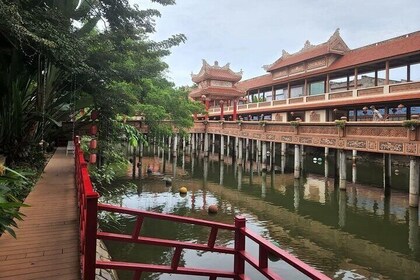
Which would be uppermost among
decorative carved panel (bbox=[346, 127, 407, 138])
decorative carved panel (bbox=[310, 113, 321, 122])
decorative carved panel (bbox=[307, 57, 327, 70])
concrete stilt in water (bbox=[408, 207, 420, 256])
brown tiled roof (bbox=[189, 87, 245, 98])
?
decorative carved panel (bbox=[307, 57, 327, 70])

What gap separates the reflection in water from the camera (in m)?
7.77

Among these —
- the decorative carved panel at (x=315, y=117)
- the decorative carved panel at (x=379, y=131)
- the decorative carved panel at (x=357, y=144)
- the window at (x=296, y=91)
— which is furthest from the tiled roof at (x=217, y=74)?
the decorative carved panel at (x=357, y=144)

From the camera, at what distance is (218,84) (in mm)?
39969

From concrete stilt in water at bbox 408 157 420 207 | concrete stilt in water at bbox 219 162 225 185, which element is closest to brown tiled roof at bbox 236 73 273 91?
concrete stilt in water at bbox 219 162 225 185

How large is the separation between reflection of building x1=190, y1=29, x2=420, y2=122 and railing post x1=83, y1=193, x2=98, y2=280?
62.4ft

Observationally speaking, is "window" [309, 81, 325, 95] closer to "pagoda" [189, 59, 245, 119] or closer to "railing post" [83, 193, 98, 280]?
"pagoda" [189, 59, 245, 119]

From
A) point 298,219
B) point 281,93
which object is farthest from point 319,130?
point 281,93

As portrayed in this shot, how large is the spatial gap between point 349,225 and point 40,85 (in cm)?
1114

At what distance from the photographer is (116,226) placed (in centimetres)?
970

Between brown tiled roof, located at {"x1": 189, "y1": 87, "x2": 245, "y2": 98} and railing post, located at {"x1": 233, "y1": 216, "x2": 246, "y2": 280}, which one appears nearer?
railing post, located at {"x1": 233, "y1": 216, "x2": 246, "y2": 280}

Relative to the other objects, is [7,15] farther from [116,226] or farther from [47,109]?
[116,226]

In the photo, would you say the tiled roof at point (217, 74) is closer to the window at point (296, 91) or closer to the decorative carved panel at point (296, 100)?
the window at point (296, 91)

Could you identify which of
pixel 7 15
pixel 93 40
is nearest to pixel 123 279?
pixel 7 15

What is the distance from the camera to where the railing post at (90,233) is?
2.72 metres
